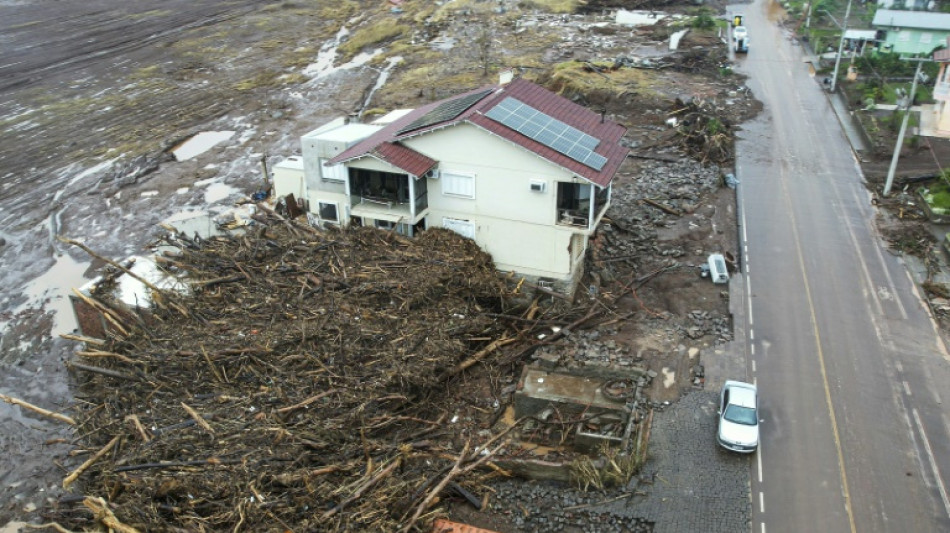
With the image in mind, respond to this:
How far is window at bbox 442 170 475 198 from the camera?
30094 mm

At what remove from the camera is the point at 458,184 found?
30.4 metres

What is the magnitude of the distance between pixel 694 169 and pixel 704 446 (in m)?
23.7

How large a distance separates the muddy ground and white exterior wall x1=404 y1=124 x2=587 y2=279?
3.41 m

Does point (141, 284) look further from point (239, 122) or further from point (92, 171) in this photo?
point (239, 122)

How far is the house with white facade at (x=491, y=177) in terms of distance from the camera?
2889 centimetres

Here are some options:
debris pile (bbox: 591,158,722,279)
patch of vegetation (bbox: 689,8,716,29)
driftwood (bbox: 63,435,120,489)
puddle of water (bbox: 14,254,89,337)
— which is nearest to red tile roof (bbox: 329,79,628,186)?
A: debris pile (bbox: 591,158,722,279)

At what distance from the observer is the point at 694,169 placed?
42.8 meters

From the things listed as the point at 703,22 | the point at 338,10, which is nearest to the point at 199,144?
the point at 338,10

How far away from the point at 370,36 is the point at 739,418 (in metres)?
64.2

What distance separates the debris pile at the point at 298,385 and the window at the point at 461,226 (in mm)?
551

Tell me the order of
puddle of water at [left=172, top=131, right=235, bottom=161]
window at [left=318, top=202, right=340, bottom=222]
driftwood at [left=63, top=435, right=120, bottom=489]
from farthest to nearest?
puddle of water at [left=172, top=131, right=235, bottom=161]
window at [left=318, top=202, right=340, bottom=222]
driftwood at [left=63, top=435, right=120, bottom=489]

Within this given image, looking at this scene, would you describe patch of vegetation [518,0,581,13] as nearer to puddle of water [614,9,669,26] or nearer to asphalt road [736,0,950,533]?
puddle of water [614,9,669,26]

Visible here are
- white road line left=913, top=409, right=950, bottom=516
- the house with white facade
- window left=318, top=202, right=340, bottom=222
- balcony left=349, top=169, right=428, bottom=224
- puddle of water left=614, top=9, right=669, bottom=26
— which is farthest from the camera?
puddle of water left=614, top=9, right=669, bottom=26

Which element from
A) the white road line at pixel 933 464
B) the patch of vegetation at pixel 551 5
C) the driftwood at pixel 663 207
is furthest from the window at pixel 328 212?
the patch of vegetation at pixel 551 5
